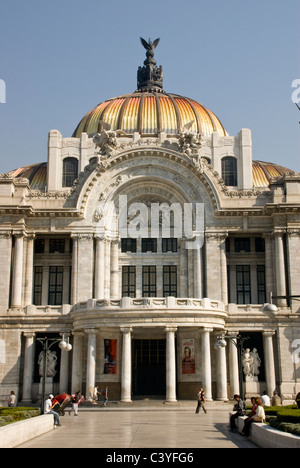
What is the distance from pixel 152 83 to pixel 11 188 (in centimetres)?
3805

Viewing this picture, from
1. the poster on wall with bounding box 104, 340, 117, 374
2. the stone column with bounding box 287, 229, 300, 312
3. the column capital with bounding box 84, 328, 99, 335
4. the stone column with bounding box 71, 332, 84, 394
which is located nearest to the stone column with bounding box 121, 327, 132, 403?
the column capital with bounding box 84, 328, 99, 335

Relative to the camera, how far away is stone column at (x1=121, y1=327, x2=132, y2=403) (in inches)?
1935

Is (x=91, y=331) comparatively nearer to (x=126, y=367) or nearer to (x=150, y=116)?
(x=126, y=367)

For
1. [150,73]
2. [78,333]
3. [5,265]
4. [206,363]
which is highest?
[150,73]

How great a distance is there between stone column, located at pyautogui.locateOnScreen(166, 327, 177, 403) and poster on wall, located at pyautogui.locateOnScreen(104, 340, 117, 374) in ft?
18.0

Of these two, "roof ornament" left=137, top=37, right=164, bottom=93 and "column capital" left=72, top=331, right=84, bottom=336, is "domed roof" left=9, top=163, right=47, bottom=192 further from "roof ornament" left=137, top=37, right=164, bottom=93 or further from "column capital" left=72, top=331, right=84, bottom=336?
"roof ornament" left=137, top=37, right=164, bottom=93

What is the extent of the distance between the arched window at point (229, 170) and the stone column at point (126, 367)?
24.5 meters

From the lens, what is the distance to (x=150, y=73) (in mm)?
90250

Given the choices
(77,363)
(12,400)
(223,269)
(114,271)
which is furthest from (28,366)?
(223,269)

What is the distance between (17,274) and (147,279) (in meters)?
12.2

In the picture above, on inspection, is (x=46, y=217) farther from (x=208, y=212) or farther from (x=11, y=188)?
(x=208, y=212)

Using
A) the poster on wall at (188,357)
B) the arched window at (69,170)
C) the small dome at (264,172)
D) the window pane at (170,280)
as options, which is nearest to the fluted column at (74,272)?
the window pane at (170,280)

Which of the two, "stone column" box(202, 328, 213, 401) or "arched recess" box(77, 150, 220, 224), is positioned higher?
"arched recess" box(77, 150, 220, 224)
